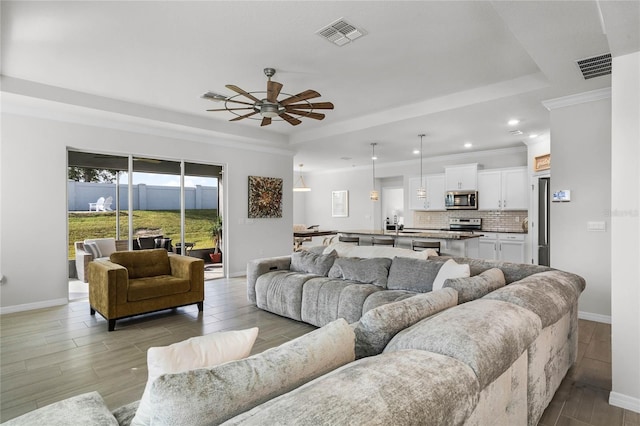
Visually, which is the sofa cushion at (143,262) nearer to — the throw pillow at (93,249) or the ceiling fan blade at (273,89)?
the throw pillow at (93,249)

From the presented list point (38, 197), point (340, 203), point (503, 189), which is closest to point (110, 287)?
point (38, 197)

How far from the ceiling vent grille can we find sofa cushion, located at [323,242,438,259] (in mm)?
2305

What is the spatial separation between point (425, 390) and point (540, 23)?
272cm

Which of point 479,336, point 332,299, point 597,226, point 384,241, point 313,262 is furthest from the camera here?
point 384,241

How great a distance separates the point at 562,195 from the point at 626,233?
2.16 metres

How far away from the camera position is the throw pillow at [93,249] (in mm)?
5371

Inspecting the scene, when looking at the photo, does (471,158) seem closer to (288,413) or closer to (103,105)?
(103,105)

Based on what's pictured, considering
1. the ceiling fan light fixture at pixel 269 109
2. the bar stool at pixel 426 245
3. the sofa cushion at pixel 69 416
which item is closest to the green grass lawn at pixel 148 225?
the ceiling fan light fixture at pixel 269 109

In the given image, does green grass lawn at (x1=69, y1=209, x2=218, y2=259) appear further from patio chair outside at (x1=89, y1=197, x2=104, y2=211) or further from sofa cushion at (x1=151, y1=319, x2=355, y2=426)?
sofa cushion at (x1=151, y1=319, x2=355, y2=426)

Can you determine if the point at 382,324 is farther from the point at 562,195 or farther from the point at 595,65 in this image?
the point at 562,195

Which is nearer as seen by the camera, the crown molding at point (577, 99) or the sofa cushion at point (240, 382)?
the sofa cushion at point (240, 382)

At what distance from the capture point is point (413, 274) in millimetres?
3516

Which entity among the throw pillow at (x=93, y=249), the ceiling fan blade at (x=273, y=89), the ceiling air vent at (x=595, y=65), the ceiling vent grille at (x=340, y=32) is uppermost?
the ceiling vent grille at (x=340, y=32)

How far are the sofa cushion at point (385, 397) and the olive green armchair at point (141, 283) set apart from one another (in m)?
3.49
